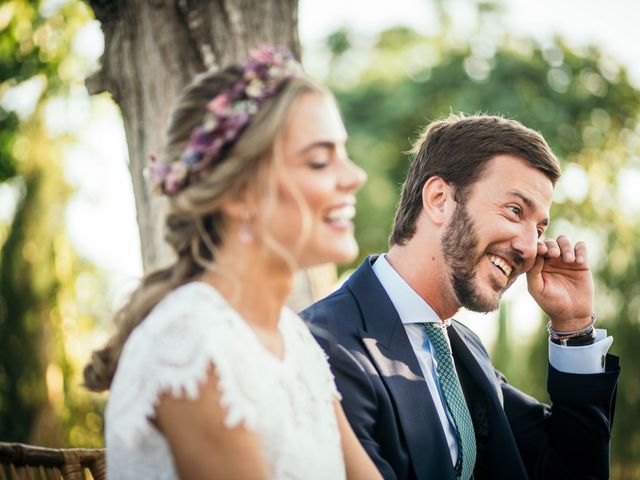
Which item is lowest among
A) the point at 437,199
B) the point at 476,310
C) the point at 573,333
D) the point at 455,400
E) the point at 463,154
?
the point at 455,400

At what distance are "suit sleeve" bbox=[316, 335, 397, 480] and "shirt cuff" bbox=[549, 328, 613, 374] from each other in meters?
0.92

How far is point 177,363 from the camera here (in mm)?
1680

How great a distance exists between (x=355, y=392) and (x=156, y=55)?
208cm

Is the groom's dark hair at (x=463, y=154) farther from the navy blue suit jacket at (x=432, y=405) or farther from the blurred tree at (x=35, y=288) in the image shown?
the blurred tree at (x=35, y=288)

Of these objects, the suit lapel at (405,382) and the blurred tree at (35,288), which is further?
the blurred tree at (35,288)

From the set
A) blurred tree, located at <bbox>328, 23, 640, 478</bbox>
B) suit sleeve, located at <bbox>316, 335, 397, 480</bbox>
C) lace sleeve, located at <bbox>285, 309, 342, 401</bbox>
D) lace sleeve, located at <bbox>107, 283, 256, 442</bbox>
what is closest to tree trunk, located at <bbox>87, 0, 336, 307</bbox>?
suit sleeve, located at <bbox>316, 335, 397, 480</bbox>

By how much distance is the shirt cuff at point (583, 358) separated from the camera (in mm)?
3072

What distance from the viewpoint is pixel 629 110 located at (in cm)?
1393

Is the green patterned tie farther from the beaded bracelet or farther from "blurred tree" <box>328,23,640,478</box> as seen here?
"blurred tree" <box>328,23,640,478</box>

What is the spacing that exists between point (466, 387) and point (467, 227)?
2.12ft

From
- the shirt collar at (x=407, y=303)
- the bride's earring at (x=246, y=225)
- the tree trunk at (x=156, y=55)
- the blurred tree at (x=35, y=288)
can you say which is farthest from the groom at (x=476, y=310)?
the blurred tree at (x=35, y=288)

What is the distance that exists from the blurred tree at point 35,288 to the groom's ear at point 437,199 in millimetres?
4862

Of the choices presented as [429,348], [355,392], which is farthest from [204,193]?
[429,348]

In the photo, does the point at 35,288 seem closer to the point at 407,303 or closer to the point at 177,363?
the point at 407,303
